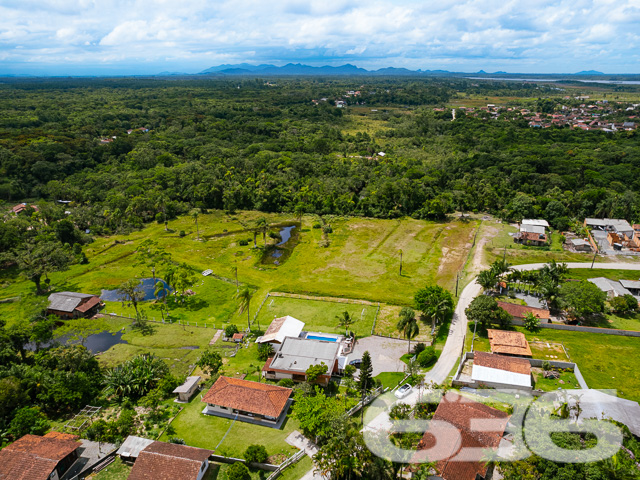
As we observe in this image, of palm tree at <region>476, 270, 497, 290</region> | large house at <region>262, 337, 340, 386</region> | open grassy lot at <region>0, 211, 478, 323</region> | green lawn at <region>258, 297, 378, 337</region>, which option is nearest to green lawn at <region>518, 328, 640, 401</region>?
palm tree at <region>476, 270, 497, 290</region>

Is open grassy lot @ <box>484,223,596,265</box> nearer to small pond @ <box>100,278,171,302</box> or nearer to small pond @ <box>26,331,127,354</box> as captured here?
small pond @ <box>100,278,171,302</box>

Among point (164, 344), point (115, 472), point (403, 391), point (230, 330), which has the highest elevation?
point (230, 330)

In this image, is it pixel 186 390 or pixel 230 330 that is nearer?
pixel 186 390

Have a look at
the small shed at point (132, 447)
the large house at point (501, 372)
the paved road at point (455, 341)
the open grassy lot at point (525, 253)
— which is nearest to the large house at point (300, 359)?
the paved road at point (455, 341)

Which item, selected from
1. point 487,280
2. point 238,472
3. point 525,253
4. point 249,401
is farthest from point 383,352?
point 525,253

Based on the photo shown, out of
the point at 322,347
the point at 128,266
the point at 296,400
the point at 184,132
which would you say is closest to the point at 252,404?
the point at 296,400

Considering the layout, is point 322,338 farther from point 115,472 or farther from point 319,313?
point 115,472
